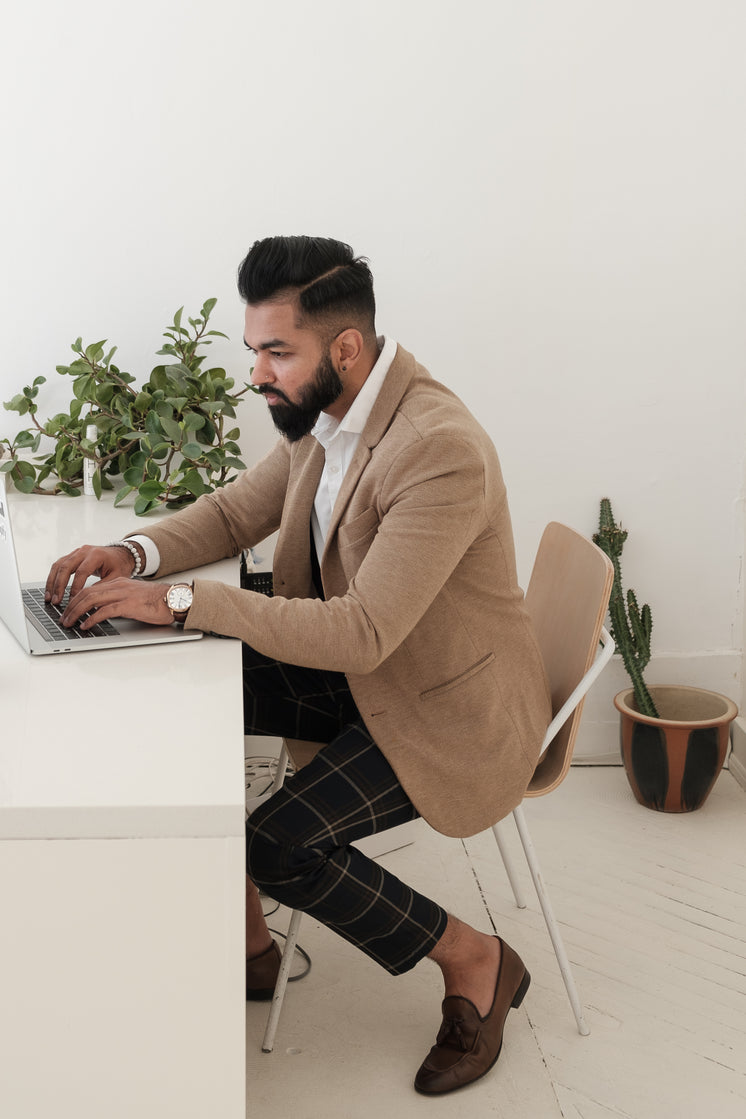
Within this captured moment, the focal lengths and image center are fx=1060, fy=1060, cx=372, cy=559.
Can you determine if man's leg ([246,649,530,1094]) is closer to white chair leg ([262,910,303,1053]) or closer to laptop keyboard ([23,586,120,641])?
white chair leg ([262,910,303,1053])

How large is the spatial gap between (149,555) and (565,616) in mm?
735

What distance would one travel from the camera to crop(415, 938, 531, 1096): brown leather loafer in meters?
1.72

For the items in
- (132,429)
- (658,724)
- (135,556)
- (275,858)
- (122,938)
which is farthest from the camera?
(658,724)

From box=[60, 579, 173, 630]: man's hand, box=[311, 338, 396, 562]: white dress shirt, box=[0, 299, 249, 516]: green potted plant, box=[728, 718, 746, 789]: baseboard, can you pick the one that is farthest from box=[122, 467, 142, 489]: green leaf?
box=[728, 718, 746, 789]: baseboard

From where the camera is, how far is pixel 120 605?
4.71 ft

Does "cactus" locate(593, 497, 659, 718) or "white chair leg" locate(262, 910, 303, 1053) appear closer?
"white chair leg" locate(262, 910, 303, 1053)

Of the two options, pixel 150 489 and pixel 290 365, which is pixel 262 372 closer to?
pixel 290 365

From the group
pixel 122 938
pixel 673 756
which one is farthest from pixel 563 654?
pixel 122 938

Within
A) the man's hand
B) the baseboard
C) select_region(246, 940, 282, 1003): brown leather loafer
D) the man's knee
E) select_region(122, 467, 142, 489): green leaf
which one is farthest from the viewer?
the baseboard

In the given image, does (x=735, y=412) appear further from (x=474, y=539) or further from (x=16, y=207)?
(x=16, y=207)

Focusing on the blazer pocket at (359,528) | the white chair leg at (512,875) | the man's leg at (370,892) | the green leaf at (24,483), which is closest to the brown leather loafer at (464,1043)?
the man's leg at (370,892)

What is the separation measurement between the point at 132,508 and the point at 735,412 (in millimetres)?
1593

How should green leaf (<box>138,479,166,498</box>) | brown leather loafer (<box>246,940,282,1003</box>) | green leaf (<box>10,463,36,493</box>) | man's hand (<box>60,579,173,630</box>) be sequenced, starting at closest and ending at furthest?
man's hand (<box>60,579,173,630</box>)
brown leather loafer (<box>246,940,282,1003</box>)
green leaf (<box>138,479,166,498</box>)
green leaf (<box>10,463,36,493</box>)

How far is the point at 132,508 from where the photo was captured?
7.57 feet
